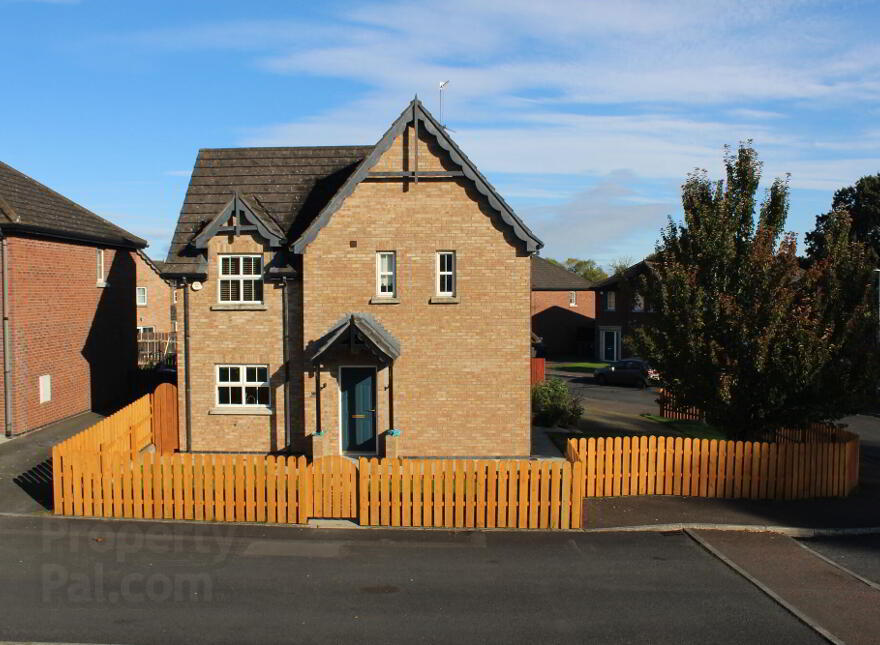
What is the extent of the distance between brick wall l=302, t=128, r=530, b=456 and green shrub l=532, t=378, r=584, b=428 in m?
5.34

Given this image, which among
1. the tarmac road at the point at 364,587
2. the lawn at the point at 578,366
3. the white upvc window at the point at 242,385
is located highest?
the white upvc window at the point at 242,385

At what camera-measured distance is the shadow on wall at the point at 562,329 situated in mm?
60500

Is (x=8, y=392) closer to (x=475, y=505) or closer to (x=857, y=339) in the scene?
(x=475, y=505)

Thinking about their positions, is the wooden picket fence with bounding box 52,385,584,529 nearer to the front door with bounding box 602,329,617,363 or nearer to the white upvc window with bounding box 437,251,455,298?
the white upvc window with bounding box 437,251,455,298

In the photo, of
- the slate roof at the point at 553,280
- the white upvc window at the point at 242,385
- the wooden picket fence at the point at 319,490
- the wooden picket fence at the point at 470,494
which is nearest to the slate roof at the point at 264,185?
the white upvc window at the point at 242,385

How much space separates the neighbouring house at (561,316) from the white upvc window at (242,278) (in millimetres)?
41785

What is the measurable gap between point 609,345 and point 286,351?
127ft

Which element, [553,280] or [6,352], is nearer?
[6,352]

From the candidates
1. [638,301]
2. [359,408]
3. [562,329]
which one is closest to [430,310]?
[359,408]

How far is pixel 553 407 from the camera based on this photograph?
80.4 ft

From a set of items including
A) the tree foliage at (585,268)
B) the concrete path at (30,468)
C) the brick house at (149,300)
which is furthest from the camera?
the tree foliage at (585,268)

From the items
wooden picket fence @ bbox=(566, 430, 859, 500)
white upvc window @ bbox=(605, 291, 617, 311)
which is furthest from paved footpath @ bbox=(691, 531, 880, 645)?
white upvc window @ bbox=(605, 291, 617, 311)

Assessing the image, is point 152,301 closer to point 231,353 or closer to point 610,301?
point 610,301

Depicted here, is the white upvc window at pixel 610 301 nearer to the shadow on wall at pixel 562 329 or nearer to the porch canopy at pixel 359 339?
the shadow on wall at pixel 562 329
